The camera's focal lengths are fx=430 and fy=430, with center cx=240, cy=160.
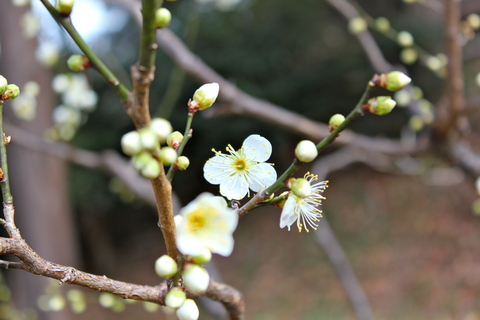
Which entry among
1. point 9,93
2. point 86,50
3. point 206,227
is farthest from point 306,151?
point 9,93

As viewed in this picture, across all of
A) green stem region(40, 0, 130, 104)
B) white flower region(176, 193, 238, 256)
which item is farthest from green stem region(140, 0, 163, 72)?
white flower region(176, 193, 238, 256)

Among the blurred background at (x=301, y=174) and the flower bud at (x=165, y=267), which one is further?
the blurred background at (x=301, y=174)

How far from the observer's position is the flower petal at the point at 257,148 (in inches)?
25.6

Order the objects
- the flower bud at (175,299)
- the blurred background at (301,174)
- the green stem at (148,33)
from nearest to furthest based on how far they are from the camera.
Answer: the green stem at (148,33) < the flower bud at (175,299) < the blurred background at (301,174)

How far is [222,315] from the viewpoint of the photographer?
1.48m

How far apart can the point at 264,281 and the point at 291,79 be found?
2598mm

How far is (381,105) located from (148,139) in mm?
291

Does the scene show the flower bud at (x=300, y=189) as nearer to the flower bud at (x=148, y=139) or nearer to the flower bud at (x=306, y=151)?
the flower bud at (x=306, y=151)

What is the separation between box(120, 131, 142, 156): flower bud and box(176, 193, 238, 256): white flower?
9 centimetres

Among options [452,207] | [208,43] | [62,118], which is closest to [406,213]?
[452,207]

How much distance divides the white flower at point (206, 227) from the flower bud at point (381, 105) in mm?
215

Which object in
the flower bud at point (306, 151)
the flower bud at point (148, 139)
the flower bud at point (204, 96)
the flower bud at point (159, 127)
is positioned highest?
the flower bud at point (204, 96)

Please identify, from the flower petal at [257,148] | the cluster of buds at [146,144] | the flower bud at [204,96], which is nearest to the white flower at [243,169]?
the flower petal at [257,148]

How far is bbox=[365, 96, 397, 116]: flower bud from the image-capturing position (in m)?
0.52
